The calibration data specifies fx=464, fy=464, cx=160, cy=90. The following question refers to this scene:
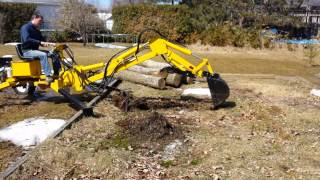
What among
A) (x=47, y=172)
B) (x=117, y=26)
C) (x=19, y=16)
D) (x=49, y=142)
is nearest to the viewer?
(x=47, y=172)

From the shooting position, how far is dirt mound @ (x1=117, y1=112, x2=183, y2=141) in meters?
7.51

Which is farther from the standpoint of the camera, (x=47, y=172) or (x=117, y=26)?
(x=117, y=26)

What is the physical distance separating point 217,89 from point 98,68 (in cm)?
241

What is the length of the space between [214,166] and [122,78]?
7.03m

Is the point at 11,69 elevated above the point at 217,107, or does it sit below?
above

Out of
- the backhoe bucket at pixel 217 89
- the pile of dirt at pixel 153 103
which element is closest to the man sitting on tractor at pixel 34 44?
the pile of dirt at pixel 153 103

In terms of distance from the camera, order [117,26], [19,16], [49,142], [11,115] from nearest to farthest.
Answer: [49,142], [11,115], [19,16], [117,26]

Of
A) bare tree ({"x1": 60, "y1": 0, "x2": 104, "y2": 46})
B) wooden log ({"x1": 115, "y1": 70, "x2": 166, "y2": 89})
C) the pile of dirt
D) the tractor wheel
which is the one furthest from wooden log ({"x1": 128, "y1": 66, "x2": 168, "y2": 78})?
bare tree ({"x1": 60, "y1": 0, "x2": 104, "y2": 46})

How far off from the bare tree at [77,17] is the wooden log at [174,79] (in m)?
15.1

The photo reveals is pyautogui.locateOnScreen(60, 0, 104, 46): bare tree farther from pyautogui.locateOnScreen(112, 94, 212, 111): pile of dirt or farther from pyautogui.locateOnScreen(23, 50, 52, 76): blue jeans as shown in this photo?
pyautogui.locateOnScreen(23, 50, 52, 76): blue jeans

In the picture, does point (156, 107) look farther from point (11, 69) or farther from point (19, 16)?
point (19, 16)

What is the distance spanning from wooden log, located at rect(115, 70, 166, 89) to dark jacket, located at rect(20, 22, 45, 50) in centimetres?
338

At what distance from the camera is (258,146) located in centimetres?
719

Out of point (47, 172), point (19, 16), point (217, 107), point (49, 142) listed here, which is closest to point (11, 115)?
point (49, 142)
